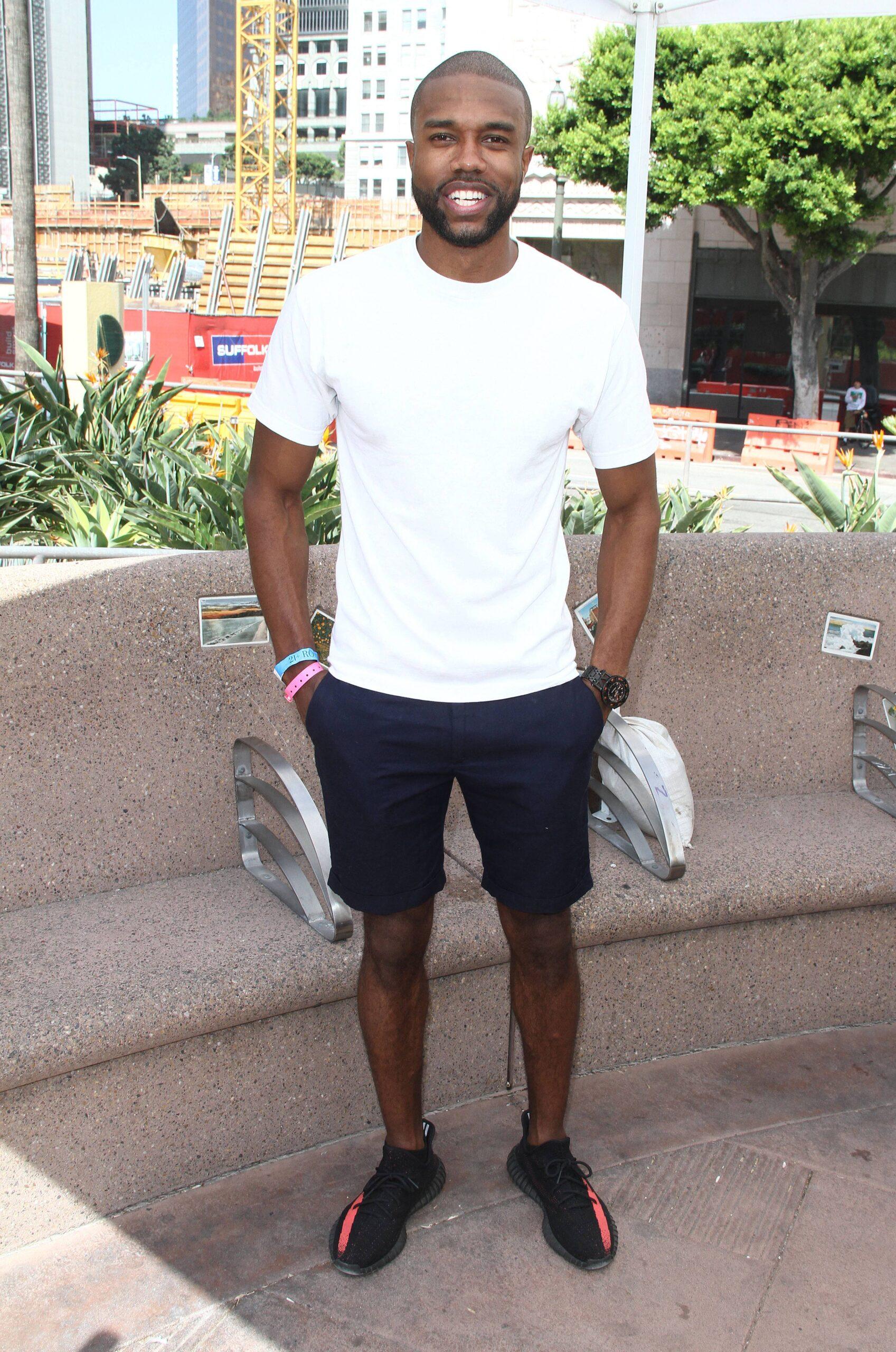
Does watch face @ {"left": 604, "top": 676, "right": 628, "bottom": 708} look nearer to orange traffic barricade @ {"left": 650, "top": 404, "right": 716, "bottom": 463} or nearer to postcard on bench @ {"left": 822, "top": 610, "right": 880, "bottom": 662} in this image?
postcard on bench @ {"left": 822, "top": 610, "right": 880, "bottom": 662}

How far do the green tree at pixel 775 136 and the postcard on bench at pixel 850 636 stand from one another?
2073 cm

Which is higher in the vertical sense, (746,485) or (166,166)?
(166,166)

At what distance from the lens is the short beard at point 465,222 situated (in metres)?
1.82

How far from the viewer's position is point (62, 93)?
17062 cm

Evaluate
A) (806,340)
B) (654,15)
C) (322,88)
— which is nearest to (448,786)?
(654,15)

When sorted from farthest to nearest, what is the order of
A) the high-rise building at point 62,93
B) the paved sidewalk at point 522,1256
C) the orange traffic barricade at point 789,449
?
the high-rise building at point 62,93, the orange traffic barricade at point 789,449, the paved sidewalk at point 522,1256

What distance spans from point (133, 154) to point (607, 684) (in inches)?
6060

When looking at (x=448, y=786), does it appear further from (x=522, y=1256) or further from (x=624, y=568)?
(x=522, y=1256)

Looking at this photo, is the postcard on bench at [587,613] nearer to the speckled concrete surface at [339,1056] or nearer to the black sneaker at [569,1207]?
the speckled concrete surface at [339,1056]

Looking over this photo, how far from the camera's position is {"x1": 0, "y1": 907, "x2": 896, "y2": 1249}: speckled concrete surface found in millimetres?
2227

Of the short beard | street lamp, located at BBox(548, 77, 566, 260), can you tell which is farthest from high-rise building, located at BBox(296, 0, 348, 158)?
the short beard

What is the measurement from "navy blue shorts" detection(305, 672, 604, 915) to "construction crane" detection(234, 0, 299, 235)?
2826 inches

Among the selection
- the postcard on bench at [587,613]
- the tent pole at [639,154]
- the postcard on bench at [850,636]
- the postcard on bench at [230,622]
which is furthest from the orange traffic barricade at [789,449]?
the postcard on bench at [230,622]

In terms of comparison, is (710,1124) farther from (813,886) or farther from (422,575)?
(422,575)
